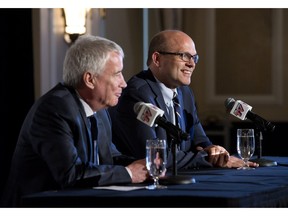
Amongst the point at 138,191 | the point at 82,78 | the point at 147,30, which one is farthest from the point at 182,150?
the point at 147,30

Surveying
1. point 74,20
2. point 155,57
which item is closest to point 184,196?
point 155,57

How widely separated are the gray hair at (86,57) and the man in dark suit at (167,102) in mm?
692

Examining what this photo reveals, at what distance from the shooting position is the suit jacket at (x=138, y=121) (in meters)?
4.06

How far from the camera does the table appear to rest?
9.14 ft

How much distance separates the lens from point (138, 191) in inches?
117

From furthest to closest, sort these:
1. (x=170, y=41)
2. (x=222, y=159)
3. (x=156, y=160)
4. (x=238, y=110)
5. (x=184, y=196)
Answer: (x=170, y=41) → (x=238, y=110) → (x=222, y=159) → (x=156, y=160) → (x=184, y=196)

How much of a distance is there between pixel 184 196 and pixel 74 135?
734mm

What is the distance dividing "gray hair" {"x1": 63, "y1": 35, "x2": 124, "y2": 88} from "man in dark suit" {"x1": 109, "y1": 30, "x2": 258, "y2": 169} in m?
0.69

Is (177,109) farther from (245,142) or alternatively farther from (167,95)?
(245,142)

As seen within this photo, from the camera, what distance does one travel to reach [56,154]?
3.18 metres

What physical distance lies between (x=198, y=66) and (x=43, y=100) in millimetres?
5600

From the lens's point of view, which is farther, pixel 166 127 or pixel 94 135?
pixel 94 135

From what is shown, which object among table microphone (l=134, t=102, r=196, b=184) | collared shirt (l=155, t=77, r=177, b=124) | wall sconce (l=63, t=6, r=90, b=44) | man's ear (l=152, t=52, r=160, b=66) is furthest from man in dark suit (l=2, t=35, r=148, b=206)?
wall sconce (l=63, t=6, r=90, b=44)
